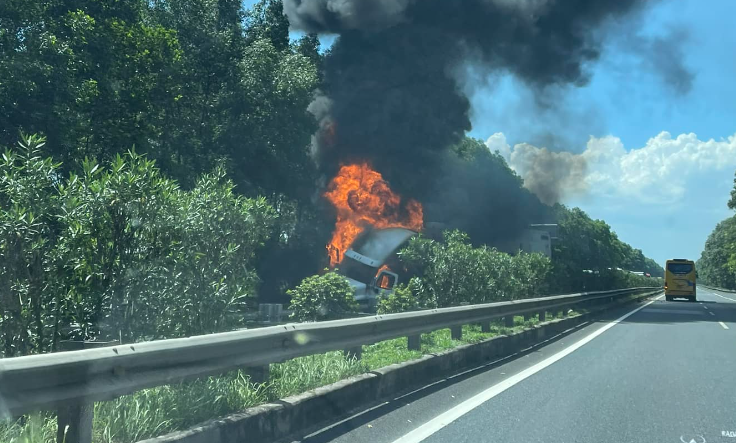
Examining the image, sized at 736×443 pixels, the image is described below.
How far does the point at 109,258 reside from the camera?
650 centimetres

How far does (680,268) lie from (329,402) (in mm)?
47882

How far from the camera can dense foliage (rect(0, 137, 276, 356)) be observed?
19.1 feet

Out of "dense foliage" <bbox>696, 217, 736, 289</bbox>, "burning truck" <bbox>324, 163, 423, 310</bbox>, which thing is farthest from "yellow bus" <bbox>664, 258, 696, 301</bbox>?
"dense foliage" <bbox>696, 217, 736, 289</bbox>

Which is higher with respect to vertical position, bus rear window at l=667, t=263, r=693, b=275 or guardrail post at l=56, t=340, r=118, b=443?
bus rear window at l=667, t=263, r=693, b=275

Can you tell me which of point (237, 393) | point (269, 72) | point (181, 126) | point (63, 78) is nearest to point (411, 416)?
Answer: point (237, 393)

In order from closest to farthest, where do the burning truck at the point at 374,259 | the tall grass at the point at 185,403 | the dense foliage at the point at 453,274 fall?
the tall grass at the point at 185,403, the dense foliage at the point at 453,274, the burning truck at the point at 374,259

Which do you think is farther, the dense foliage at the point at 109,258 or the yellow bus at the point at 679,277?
the yellow bus at the point at 679,277

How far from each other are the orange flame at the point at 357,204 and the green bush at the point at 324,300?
2108cm

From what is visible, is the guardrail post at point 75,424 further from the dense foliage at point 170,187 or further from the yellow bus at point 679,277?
the yellow bus at point 679,277

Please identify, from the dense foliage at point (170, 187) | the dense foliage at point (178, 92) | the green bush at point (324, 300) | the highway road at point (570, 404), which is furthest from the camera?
the dense foliage at point (178, 92)

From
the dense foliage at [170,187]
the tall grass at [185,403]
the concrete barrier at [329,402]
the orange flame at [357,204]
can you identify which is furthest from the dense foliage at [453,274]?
the orange flame at [357,204]

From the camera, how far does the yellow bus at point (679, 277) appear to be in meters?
48.2

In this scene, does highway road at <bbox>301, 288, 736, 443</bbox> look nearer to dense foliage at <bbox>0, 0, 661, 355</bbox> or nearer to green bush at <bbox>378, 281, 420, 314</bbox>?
dense foliage at <bbox>0, 0, 661, 355</bbox>

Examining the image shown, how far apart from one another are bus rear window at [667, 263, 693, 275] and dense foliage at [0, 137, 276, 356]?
46790mm
